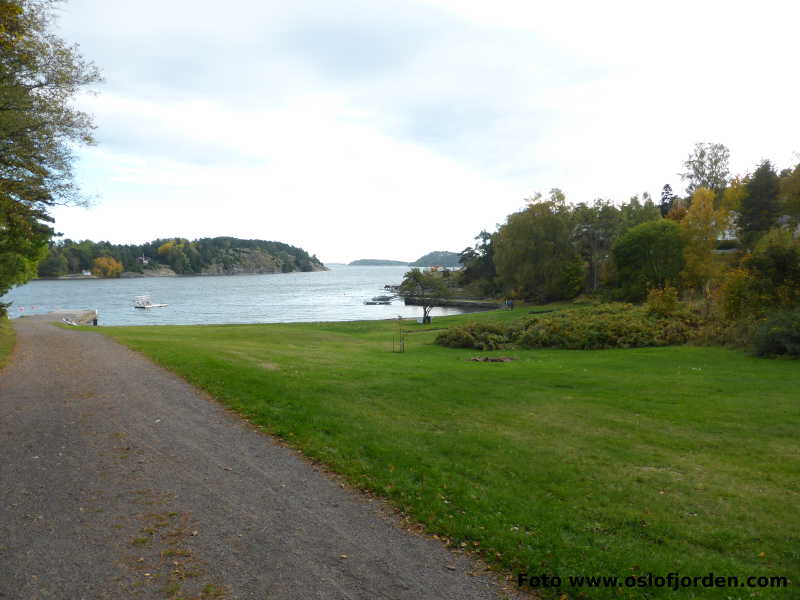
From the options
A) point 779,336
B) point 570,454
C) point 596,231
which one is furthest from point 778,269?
point 596,231

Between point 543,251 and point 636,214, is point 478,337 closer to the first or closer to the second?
point 543,251

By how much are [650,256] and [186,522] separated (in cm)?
5324

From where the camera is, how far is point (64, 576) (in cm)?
464

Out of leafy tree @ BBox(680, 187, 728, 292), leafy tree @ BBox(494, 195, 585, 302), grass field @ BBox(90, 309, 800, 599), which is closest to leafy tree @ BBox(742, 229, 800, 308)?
grass field @ BBox(90, 309, 800, 599)

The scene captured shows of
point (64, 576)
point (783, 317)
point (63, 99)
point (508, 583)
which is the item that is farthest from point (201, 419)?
point (783, 317)

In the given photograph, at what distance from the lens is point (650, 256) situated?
166 feet

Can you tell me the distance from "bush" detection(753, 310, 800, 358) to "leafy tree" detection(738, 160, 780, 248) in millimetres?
42439

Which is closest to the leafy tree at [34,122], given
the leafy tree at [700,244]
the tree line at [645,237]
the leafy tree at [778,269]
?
the leafy tree at [778,269]

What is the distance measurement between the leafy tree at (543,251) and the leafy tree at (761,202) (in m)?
18.3

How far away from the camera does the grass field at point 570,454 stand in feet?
17.8

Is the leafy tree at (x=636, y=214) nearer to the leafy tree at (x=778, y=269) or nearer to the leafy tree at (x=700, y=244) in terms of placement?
the leafy tree at (x=700, y=244)

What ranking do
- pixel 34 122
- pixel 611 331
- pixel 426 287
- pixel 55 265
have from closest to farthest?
1. pixel 34 122
2. pixel 611 331
3. pixel 426 287
4. pixel 55 265

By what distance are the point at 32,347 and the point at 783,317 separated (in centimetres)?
2820

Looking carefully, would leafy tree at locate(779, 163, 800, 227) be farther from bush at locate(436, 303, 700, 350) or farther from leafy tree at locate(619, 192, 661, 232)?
bush at locate(436, 303, 700, 350)
